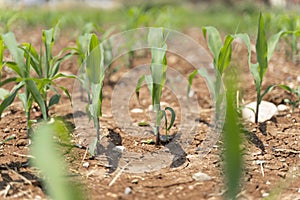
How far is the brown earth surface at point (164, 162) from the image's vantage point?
143 centimetres

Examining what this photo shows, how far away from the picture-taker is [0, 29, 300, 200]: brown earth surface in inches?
56.4

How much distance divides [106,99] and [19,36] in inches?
113

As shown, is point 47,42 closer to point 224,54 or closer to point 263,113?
point 224,54

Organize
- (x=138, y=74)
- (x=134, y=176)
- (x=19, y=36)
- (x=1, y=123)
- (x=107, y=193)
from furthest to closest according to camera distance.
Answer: (x=19, y=36)
(x=138, y=74)
(x=1, y=123)
(x=134, y=176)
(x=107, y=193)

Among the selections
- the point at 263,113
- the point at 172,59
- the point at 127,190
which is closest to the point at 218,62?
the point at 263,113

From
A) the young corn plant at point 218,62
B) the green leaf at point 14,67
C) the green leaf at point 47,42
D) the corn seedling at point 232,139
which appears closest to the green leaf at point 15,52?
the green leaf at point 14,67

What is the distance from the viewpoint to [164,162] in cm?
171

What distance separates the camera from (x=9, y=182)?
4.76ft

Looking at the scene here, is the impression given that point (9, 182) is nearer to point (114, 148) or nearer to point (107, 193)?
point (107, 193)

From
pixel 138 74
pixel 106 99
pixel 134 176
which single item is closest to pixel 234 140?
pixel 134 176

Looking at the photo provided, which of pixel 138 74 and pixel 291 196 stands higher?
pixel 138 74

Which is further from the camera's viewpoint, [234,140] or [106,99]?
[106,99]

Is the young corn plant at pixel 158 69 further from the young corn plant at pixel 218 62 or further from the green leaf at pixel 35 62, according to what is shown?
the green leaf at pixel 35 62

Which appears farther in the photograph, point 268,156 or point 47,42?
point 47,42
